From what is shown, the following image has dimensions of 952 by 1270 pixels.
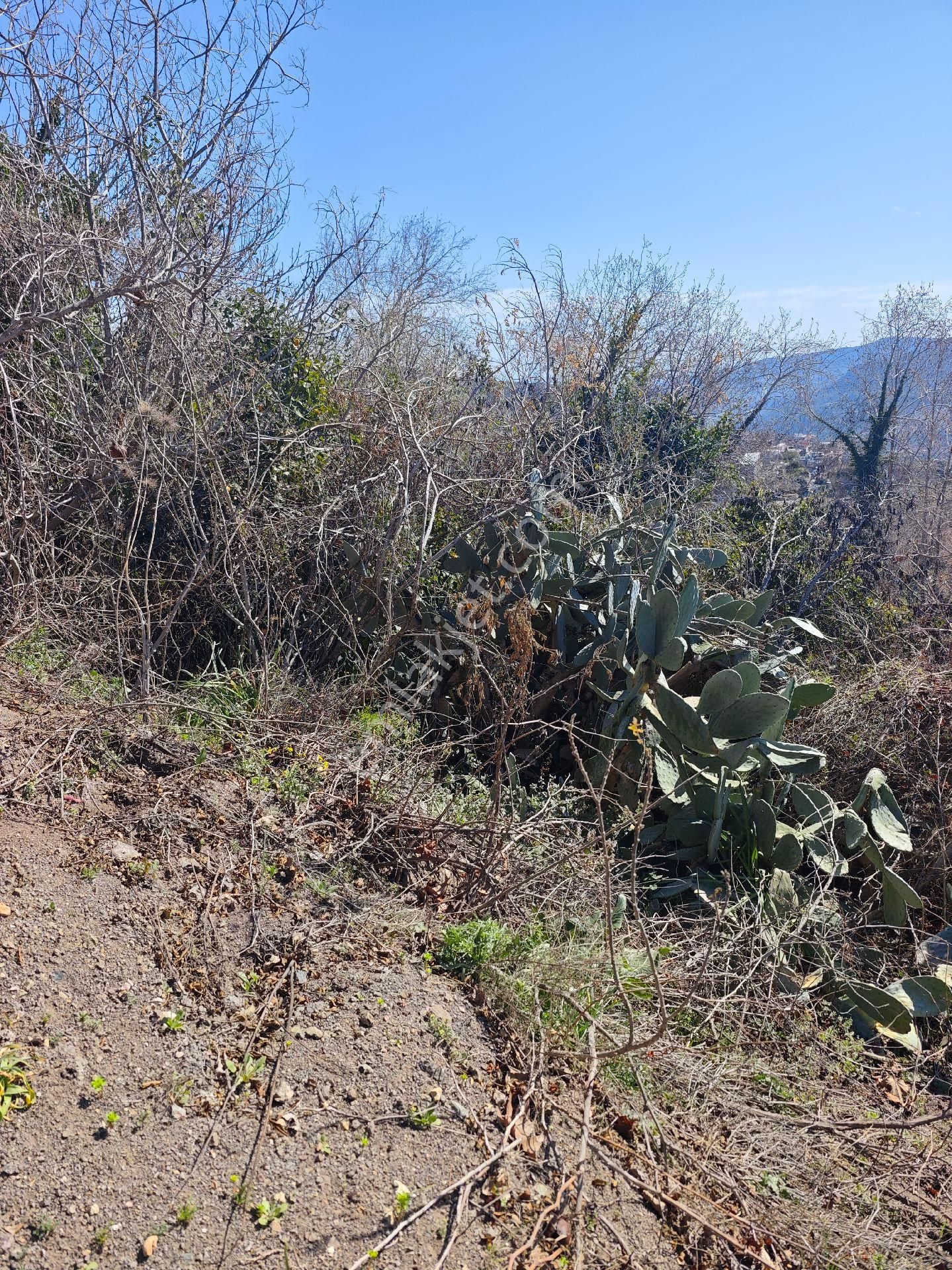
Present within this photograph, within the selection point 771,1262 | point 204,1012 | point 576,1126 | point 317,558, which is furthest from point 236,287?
point 771,1262

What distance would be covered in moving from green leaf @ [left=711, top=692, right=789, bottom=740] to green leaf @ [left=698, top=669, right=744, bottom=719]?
3 cm

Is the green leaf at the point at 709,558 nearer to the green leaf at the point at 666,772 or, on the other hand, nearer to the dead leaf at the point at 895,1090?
the green leaf at the point at 666,772

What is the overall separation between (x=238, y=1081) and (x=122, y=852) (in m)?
0.90

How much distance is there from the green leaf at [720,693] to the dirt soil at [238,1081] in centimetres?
188

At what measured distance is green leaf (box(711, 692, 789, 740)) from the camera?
398cm

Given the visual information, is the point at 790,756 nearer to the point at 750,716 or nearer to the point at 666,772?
the point at 750,716

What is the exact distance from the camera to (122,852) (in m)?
2.80

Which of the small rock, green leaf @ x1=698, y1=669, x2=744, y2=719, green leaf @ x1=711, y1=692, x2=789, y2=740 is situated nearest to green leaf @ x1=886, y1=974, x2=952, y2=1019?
green leaf @ x1=711, y1=692, x2=789, y2=740

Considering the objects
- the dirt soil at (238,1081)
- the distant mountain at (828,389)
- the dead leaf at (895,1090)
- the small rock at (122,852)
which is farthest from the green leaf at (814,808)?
the distant mountain at (828,389)

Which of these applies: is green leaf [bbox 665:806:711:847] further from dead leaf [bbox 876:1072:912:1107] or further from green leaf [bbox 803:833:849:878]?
dead leaf [bbox 876:1072:912:1107]

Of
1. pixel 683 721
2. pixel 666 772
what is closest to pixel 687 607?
pixel 683 721

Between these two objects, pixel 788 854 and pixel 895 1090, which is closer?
pixel 895 1090

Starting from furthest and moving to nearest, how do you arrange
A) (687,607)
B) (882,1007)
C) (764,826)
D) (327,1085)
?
(687,607), (764,826), (882,1007), (327,1085)

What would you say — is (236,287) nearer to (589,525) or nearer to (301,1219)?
(589,525)
